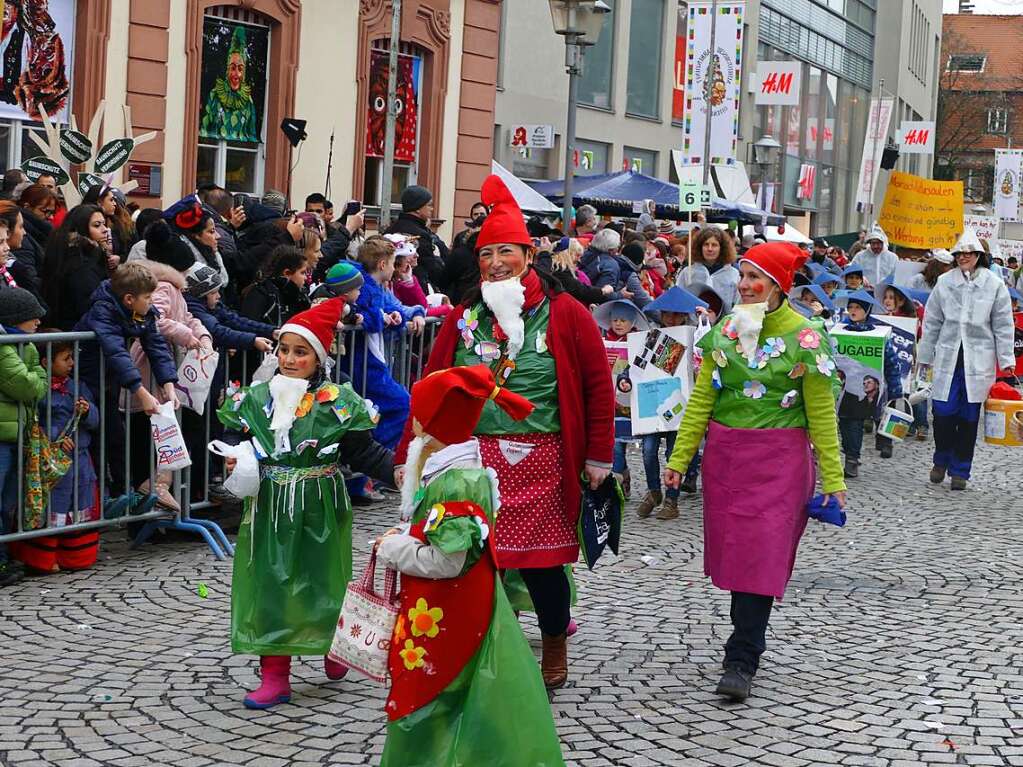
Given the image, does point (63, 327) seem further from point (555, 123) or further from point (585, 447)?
point (555, 123)

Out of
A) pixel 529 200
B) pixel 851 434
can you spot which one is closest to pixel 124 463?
pixel 851 434

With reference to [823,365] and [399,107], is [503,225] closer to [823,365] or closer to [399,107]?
[823,365]

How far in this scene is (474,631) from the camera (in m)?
4.52

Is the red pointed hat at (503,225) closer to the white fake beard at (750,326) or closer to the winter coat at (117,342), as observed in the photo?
the white fake beard at (750,326)

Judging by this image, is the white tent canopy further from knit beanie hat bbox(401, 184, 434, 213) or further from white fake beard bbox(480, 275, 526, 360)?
white fake beard bbox(480, 275, 526, 360)

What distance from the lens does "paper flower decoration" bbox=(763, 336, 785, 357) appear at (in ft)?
20.2

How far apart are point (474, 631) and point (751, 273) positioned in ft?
7.63

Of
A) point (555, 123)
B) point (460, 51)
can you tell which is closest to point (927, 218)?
point (555, 123)

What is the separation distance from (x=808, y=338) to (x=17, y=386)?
12.2 ft

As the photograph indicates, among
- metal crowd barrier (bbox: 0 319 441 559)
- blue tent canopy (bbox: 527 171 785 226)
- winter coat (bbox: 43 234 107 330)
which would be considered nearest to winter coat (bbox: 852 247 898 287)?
blue tent canopy (bbox: 527 171 785 226)

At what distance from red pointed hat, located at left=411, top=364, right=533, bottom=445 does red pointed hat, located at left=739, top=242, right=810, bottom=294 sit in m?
1.94

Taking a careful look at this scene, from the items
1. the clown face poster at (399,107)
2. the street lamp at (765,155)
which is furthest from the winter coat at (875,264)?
the street lamp at (765,155)

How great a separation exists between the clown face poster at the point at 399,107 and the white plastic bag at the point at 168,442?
43.7ft

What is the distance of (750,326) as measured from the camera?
6.20 metres
